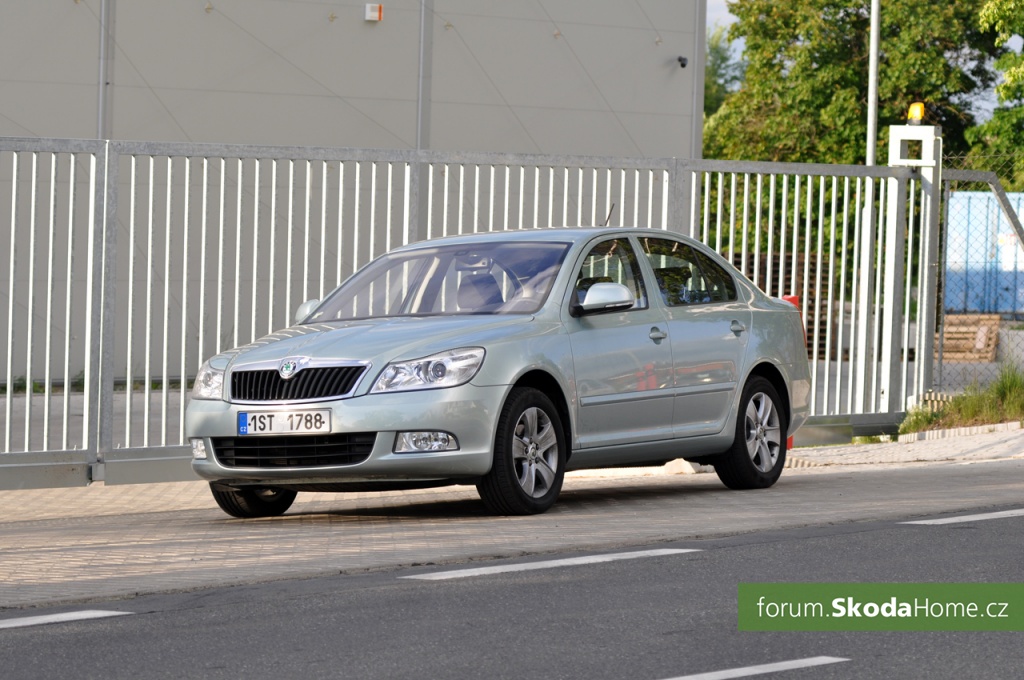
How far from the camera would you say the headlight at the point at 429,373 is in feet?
30.4

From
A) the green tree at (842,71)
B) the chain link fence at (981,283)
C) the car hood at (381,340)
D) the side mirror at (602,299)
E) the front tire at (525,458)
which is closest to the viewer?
the car hood at (381,340)

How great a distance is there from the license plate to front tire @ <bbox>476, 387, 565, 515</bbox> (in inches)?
36.7

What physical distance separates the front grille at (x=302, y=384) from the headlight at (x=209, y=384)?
21 cm

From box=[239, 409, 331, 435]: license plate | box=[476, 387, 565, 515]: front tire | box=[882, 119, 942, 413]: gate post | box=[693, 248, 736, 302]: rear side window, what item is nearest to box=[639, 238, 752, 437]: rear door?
box=[693, 248, 736, 302]: rear side window

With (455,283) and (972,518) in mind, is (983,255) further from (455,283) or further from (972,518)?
(972,518)

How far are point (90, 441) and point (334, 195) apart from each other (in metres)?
15.5

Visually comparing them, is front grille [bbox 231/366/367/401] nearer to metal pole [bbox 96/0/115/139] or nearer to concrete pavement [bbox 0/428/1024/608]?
concrete pavement [bbox 0/428/1024/608]

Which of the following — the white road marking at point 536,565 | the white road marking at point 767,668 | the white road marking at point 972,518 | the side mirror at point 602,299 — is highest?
the side mirror at point 602,299

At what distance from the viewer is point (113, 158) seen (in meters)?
11.9

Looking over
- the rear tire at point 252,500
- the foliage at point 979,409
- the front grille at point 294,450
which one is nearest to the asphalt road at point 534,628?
the front grille at point 294,450

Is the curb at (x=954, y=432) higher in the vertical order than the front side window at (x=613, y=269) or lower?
lower

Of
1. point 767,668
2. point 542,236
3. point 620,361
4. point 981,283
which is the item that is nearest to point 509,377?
point 620,361

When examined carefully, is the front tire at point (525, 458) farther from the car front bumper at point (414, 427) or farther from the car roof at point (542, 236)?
the car roof at point (542, 236)

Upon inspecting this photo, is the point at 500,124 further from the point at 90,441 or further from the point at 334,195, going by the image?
the point at 90,441
